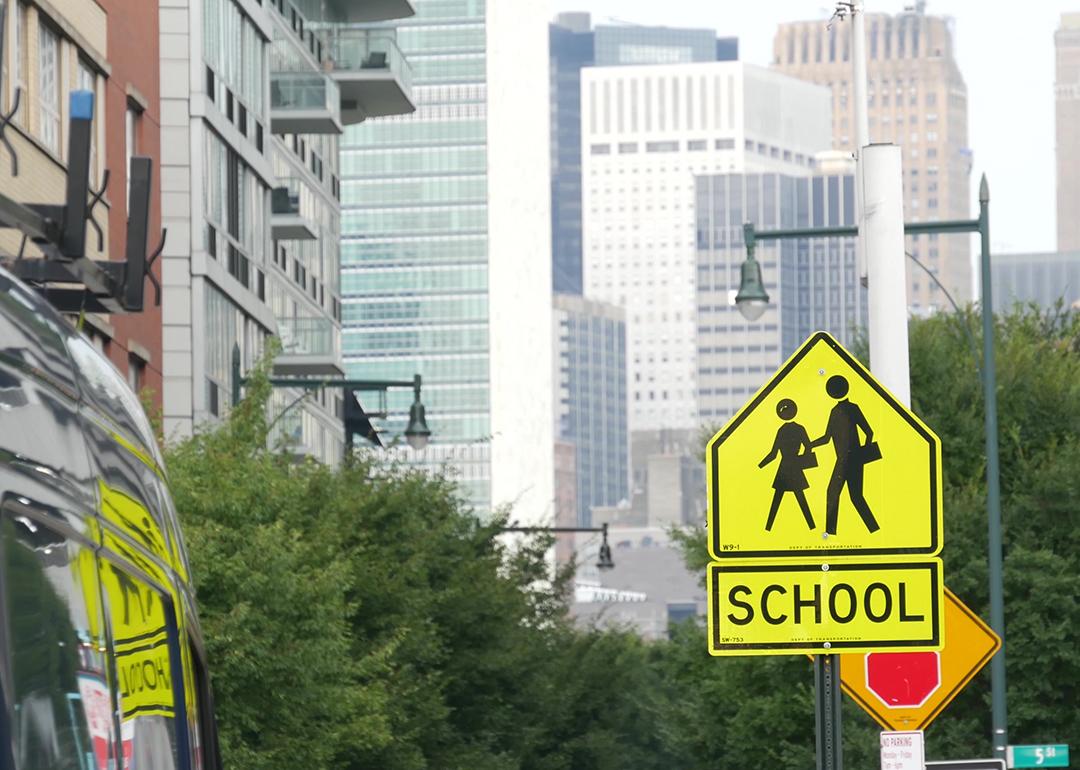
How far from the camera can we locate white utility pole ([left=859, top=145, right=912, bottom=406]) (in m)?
12.4

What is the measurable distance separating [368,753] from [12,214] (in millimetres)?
28094

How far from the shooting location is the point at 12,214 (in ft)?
20.2

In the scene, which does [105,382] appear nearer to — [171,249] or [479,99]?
[171,249]

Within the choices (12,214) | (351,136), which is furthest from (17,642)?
(351,136)

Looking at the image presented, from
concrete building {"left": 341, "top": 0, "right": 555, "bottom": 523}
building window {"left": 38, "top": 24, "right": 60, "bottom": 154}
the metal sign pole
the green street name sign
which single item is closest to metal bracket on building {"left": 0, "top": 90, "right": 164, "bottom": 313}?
the metal sign pole

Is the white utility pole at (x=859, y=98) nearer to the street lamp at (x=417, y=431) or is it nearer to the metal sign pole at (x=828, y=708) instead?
the metal sign pole at (x=828, y=708)

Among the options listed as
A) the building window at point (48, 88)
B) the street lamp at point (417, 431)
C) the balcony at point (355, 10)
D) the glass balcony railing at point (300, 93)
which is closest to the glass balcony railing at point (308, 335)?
the glass balcony railing at point (300, 93)

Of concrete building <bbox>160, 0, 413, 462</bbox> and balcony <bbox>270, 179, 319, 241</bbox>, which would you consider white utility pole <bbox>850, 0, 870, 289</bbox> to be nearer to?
concrete building <bbox>160, 0, 413, 462</bbox>

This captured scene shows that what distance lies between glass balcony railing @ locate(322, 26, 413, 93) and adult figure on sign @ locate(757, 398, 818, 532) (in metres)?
65.7

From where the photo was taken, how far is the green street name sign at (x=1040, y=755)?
22359 millimetres

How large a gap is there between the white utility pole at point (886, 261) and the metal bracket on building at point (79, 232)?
5.84 metres

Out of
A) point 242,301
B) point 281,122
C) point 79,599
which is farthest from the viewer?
point 281,122

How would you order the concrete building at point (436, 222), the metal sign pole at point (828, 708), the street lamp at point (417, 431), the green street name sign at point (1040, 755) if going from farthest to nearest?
the concrete building at point (436, 222) < the street lamp at point (417, 431) < the green street name sign at point (1040, 755) < the metal sign pole at point (828, 708)

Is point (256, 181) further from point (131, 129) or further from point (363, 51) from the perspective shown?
point (363, 51)
